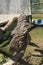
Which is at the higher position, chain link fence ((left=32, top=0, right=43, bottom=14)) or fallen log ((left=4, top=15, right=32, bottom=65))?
fallen log ((left=4, top=15, right=32, bottom=65))

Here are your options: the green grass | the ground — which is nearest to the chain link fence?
the green grass

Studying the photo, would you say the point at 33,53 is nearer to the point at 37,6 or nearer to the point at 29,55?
the point at 29,55

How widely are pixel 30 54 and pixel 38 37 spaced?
207 cm

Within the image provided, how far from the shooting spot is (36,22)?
9836 mm

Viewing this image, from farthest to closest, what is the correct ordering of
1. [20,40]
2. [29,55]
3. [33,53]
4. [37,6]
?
[37,6], [33,53], [29,55], [20,40]

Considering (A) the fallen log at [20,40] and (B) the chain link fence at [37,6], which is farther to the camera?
(B) the chain link fence at [37,6]

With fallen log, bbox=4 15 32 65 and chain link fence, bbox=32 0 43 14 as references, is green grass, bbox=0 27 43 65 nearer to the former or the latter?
fallen log, bbox=4 15 32 65

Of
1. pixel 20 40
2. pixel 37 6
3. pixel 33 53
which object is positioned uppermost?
pixel 20 40

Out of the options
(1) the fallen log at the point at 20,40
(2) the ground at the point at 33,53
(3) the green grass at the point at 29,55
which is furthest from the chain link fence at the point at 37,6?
(1) the fallen log at the point at 20,40

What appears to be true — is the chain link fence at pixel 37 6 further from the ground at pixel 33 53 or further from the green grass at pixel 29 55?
the ground at pixel 33 53

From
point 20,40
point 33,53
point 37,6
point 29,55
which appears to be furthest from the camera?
point 37,6

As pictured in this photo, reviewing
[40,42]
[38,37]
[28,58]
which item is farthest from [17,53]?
[38,37]

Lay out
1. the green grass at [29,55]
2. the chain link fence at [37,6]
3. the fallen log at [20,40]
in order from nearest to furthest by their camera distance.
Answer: the fallen log at [20,40] → the green grass at [29,55] → the chain link fence at [37,6]

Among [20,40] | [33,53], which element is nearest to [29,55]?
[33,53]
